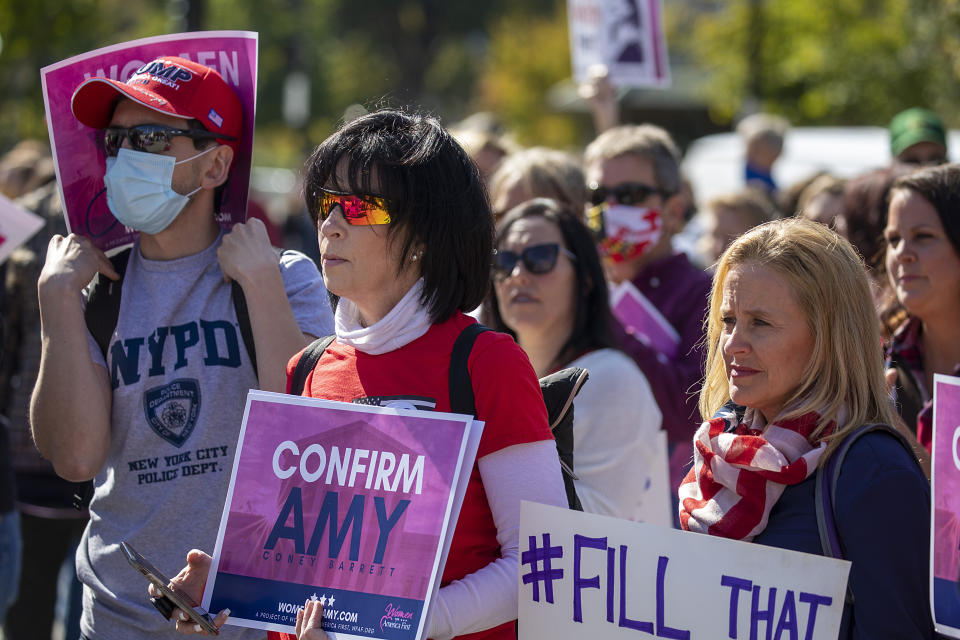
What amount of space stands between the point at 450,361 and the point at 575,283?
1.75m

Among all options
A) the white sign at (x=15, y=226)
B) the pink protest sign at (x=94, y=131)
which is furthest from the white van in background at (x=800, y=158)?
the pink protest sign at (x=94, y=131)

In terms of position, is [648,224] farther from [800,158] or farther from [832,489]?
[800,158]

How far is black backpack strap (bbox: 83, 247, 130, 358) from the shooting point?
312 cm

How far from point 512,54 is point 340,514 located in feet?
118

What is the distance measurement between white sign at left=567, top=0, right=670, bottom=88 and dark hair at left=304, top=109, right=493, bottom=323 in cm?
461

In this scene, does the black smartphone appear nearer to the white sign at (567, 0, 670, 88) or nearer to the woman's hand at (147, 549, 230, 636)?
the woman's hand at (147, 549, 230, 636)

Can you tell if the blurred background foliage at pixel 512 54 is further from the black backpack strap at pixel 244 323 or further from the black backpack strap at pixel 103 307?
the black backpack strap at pixel 103 307

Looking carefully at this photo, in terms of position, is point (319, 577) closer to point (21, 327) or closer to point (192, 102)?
point (192, 102)

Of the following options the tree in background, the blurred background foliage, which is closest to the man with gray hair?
the blurred background foliage

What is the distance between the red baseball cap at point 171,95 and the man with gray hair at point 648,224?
2124 mm

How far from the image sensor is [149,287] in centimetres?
314

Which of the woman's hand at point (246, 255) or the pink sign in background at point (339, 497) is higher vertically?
the woman's hand at point (246, 255)

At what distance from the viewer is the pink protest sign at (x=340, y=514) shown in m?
2.28

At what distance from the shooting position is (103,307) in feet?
10.3
